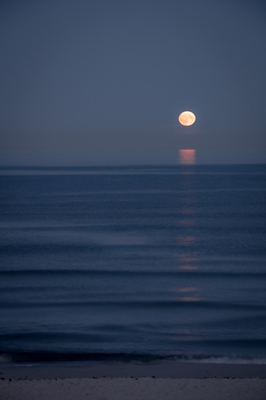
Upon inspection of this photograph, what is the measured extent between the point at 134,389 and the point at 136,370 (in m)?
2.33

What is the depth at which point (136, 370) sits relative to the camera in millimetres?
10344

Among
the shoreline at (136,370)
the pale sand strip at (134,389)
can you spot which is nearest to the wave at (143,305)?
the shoreline at (136,370)

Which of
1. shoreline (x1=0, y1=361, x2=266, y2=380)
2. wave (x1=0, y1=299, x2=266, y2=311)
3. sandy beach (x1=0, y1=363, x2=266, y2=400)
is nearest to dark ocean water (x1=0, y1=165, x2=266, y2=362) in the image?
wave (x1=0, y1=299, x2=266, y2=311)

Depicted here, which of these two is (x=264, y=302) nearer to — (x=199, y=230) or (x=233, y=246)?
(x=233, y=246)

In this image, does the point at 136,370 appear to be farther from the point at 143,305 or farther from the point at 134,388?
the point at 143,305

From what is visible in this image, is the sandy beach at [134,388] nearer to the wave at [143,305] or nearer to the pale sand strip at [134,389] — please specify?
the pale sand strip at [134,389]

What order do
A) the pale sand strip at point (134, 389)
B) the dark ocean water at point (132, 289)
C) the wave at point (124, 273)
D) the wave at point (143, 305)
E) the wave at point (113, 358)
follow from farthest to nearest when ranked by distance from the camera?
1. the wave at point (124, 273)
2. the wave at point (143, 305)
3. the dark ocean water at point (132, 289)
4. the wave at point (113, 358)
5. the pale sand strip at point (134, 389)

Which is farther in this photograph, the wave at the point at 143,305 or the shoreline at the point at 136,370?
the wave at the point at 143,305

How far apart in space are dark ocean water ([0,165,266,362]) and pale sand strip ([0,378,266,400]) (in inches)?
120

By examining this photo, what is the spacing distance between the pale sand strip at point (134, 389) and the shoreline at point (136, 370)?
47.8 inches

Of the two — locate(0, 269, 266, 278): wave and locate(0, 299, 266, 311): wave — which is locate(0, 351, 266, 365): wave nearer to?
locate(0, 299, 266, 311): wave

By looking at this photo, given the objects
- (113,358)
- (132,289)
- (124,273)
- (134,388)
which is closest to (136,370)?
(113,358)

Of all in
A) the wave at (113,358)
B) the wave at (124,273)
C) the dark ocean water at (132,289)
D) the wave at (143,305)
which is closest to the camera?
the wave at (113,358)

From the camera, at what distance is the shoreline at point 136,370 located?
9688 millimetres
